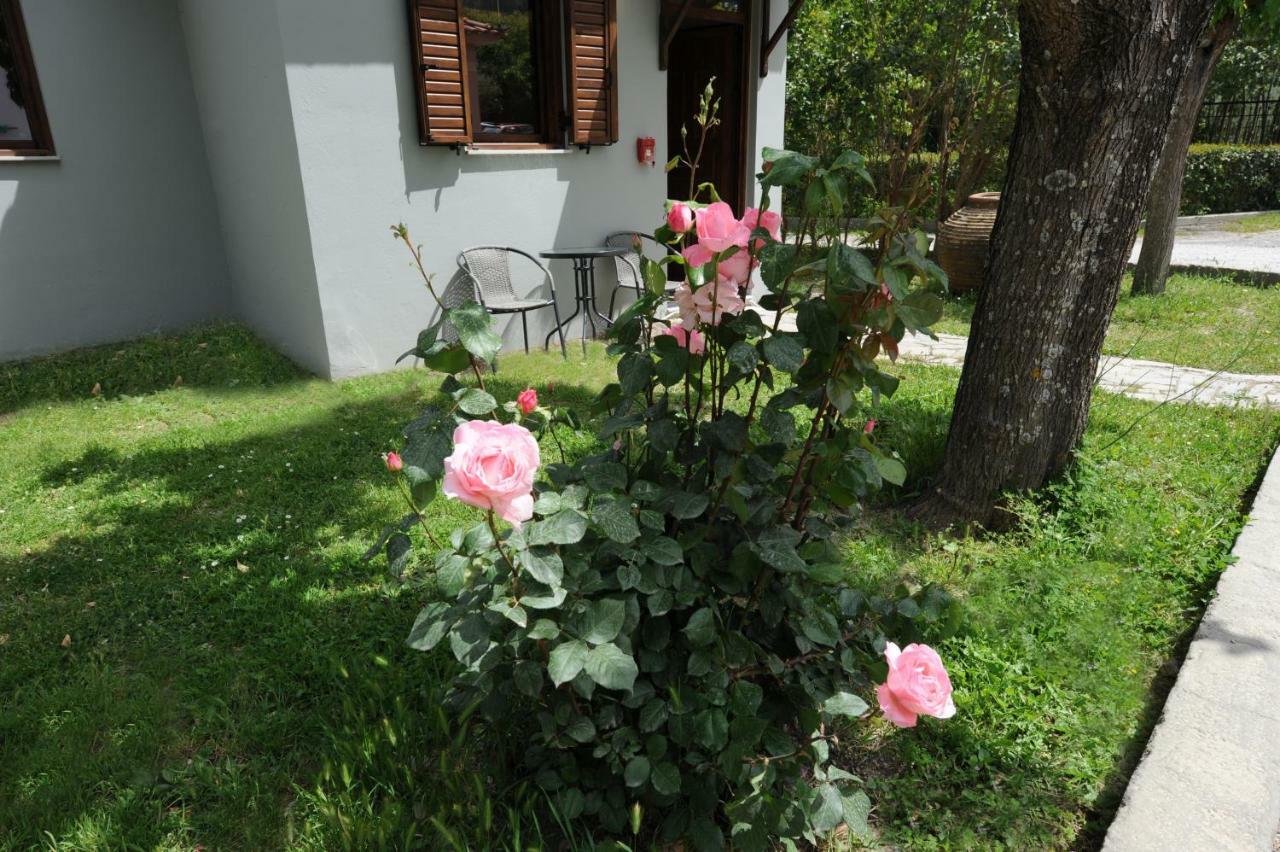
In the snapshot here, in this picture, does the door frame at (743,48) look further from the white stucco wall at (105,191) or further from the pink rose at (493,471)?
the pink rose at (493,471)

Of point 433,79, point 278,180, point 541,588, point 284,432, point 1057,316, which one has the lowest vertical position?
point 284,432

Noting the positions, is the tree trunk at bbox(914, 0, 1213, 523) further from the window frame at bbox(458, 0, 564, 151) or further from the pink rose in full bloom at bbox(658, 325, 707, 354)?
the window frame at bbox(458, 0, 564, 151)

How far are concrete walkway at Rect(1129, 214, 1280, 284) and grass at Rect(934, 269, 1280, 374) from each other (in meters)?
0.37

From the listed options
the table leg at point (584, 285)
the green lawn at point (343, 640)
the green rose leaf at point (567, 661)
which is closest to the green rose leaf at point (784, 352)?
the green rose leaf at point (567, 661)

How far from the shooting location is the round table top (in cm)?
582

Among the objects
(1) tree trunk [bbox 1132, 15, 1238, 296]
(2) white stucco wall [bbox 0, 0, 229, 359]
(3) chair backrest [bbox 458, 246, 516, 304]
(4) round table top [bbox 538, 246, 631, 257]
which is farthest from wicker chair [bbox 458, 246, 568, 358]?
(1) tree trunk [bbox 1132, 15, 1238, 296]

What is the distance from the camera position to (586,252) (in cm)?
585

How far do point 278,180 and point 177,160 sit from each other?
1.38m

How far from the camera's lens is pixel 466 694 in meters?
1.82

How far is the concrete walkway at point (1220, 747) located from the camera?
1733 millimetres

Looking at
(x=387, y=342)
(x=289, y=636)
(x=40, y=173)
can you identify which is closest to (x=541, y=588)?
(x=289, y=636)

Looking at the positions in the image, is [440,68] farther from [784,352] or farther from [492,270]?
[784,352]

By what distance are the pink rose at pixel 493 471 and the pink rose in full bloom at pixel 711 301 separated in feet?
1.63

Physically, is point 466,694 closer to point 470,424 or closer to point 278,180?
point 470,424
